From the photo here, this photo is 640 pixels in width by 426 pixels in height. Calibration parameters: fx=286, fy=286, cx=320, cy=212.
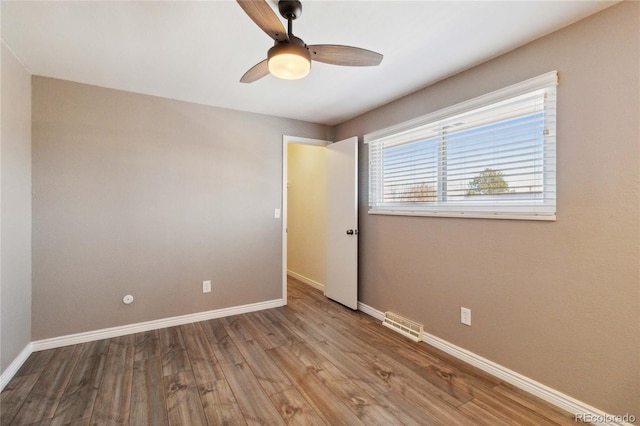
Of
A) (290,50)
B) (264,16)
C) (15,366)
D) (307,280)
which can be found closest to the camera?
(264,16)

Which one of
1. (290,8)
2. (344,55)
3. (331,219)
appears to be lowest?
(331,219)

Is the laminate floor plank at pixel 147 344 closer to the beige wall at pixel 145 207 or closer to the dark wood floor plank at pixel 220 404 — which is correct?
the beige wall at pixel 145 207

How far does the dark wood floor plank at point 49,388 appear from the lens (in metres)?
1.75

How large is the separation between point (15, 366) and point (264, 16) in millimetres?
3055

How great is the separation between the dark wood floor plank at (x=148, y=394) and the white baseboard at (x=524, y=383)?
217cm

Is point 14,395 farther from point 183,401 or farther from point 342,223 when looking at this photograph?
point 342,223

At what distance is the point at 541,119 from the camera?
193 cm

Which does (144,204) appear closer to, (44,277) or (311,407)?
(44,277)

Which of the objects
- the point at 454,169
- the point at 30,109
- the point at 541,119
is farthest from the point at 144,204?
the point at 541,119

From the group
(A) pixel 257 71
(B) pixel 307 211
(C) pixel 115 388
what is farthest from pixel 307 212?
(C) pixel 115 388

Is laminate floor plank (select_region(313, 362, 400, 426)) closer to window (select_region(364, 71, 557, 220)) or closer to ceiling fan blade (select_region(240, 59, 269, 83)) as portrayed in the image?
window (select_region(364, 71, 557, 220))

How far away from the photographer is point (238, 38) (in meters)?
1.97

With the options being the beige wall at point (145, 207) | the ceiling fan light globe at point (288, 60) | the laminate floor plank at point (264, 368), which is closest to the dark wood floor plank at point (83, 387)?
the beige wall at point (145, 207)

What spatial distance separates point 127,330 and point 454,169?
3476mm
